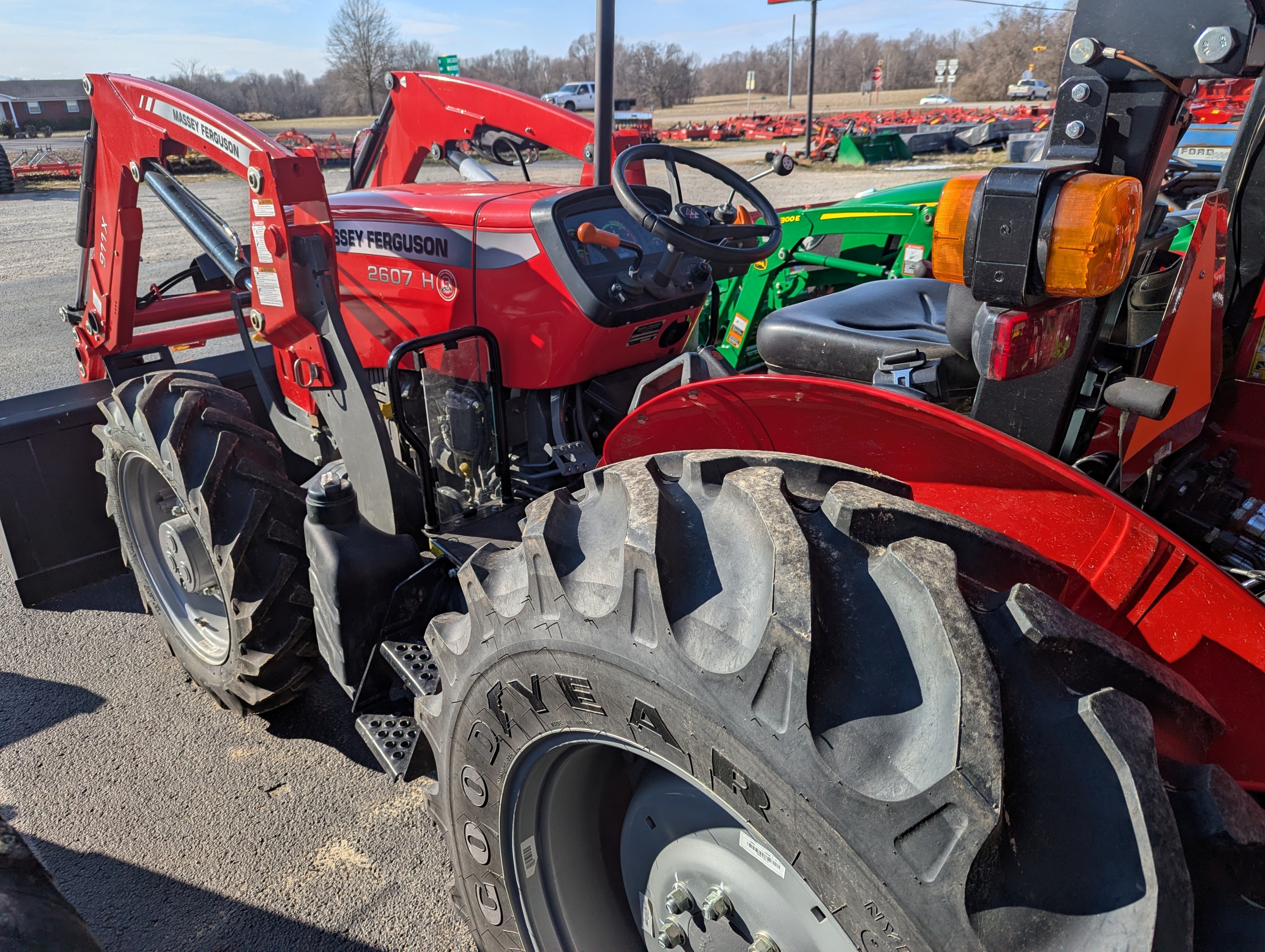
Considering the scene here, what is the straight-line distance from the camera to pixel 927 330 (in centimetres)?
219

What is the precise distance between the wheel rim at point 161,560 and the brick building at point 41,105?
35.2 meters

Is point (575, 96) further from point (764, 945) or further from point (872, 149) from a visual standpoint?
point (764, 945)

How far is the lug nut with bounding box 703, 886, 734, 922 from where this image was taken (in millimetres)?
1291

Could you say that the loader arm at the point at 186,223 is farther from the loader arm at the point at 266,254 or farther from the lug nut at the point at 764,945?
the lug nut at the point at 764,945

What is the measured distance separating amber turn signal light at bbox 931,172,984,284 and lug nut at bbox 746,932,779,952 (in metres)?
0.97

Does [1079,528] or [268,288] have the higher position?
[268,288]

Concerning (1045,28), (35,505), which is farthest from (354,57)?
(35,505)

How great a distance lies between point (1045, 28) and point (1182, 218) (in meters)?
44.3

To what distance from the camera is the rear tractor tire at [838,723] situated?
87 centimetres

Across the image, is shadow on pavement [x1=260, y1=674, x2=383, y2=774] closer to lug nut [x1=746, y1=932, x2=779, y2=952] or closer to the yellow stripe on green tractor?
lug nut [x1=746, y1=932, x2=779, y2=952]

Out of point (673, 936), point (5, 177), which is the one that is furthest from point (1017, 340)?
point (5, 177)

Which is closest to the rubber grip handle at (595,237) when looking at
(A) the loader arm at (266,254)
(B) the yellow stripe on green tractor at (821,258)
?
(A) the loader arm at (266,254)

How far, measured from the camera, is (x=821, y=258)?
554cm

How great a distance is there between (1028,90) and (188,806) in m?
45.7
